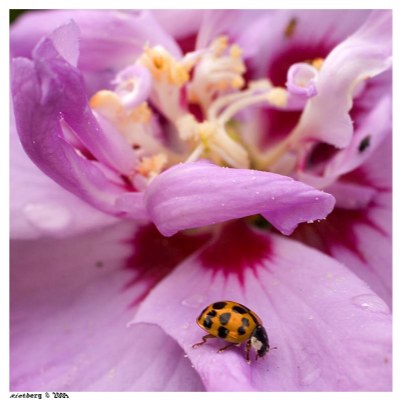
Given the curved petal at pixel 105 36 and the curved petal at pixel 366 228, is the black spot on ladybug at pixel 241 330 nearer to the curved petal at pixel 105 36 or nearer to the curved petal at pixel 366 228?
the curved petal at pixel 366 228

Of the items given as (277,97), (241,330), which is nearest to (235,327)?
(241,330)

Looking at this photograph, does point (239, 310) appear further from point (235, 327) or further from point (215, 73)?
point (215, 73)

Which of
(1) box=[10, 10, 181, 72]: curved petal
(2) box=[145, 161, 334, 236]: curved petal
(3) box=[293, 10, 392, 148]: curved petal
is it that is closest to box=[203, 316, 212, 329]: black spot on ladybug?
(2) box=[145, 161, 334, 236]: curved petal

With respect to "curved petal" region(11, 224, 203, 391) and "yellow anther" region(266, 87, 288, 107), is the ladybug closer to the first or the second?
Result: "curved petal" region(11, 224, 203, 391)

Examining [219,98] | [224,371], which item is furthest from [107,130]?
[224,371]

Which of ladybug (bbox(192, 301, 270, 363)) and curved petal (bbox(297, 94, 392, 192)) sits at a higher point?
curved petal (bbox(297, 94, 392, 192))

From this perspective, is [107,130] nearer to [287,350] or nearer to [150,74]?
[150,74]
